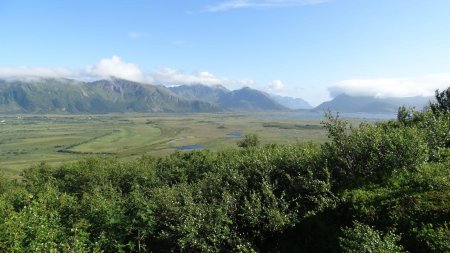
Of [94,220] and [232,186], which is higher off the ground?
[232,186]

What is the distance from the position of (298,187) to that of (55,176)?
2777 inches

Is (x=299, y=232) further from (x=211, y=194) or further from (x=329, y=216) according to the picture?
(x=211, y=194)

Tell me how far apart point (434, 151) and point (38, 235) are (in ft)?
124

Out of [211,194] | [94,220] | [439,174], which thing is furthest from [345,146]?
[94,220]

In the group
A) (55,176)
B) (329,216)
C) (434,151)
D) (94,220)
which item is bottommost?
(55,176)

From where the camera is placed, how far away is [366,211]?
93.6 feet

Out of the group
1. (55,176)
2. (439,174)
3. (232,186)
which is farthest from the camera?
(55,176)

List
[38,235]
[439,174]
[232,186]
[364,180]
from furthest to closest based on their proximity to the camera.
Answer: [232,186]
[364,180]
[439,174]
[38,235]

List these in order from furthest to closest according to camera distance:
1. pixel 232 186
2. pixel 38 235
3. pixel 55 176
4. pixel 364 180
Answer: pixel 55 176 → pixel 232 186 → pixel 364 180 → pixel 38 235

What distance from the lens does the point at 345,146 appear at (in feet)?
119

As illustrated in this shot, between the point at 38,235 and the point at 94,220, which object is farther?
the point at 94,220

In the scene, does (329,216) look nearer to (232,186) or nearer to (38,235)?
(232,186)

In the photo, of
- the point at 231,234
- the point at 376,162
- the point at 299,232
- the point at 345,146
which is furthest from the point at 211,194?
the point at 376,162

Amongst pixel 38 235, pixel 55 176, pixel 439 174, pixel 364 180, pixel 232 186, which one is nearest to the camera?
pixel 38 235
